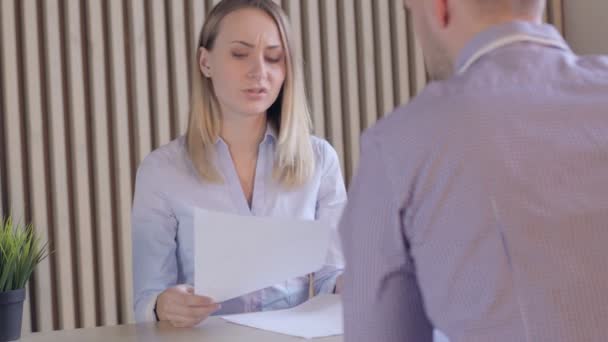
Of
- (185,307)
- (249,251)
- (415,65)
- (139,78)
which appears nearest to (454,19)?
(249,251)

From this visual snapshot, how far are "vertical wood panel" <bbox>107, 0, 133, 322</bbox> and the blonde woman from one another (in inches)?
45.1

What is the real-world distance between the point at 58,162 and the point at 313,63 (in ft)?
4.02

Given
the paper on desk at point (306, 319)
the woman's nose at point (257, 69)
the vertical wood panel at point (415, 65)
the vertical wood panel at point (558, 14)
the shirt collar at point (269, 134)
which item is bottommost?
the paper on desk at point (306, 319)

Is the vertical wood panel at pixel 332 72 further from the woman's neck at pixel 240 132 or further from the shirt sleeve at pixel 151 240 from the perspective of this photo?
the shirt sleeve at pixel 151 240

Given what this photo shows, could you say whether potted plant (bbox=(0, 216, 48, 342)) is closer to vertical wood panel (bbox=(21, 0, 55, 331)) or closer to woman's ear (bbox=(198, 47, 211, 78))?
woman's ear (bbox=(198, 47, 211, 78))

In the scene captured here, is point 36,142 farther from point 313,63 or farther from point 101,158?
point 313,63

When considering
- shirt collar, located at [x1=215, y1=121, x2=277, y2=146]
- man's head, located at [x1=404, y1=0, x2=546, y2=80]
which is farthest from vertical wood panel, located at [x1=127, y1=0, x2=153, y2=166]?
man's head, located at [x1=404, y1=0, x2=546, y2=80]

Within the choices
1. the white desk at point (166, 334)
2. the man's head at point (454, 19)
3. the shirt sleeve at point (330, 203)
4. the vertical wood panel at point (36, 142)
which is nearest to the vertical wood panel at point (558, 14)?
the shirt sleeve at point (330, 203)

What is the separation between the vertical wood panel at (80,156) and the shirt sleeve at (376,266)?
2876 mm

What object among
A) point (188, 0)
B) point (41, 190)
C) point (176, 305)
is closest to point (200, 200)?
point (176, 305)

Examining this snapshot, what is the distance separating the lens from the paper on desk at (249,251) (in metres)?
2.08

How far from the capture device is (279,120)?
2795 millimetres

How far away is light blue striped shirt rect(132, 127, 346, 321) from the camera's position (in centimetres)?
255

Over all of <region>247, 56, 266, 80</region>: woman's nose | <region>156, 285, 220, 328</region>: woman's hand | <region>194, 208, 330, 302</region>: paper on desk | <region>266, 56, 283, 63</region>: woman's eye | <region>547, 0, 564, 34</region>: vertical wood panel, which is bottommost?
<region>156, 285, 220, 328</region>: woman's hand
